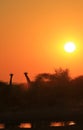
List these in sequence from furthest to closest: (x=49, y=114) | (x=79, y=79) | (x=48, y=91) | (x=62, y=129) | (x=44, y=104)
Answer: (x=79, y=79) < (x=48, y=91) < (x=44, y=104) < (x=49, y=114) < (x=62, y=129)

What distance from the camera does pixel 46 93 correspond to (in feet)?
120

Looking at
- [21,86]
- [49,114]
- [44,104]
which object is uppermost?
[21,86]

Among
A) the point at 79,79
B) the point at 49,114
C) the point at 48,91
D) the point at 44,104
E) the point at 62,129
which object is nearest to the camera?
the point at 62,129

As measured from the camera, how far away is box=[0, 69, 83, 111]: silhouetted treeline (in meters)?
34.2

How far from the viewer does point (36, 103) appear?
114 feet

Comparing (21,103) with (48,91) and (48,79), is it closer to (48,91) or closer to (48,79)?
(48,91)

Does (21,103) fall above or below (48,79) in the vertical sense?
below

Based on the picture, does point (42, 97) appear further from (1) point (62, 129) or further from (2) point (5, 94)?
(1) point (62, 129)

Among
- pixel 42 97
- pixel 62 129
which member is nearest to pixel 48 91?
pixel 42 97

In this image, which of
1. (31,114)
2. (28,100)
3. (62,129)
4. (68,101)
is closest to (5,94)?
(28,100)

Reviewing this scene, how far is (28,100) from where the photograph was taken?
35250 millimetres

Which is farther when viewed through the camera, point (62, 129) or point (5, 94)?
point (5, 94)

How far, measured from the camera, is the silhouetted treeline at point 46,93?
3419 centimetres

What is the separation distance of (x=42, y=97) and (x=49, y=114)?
273 inches
